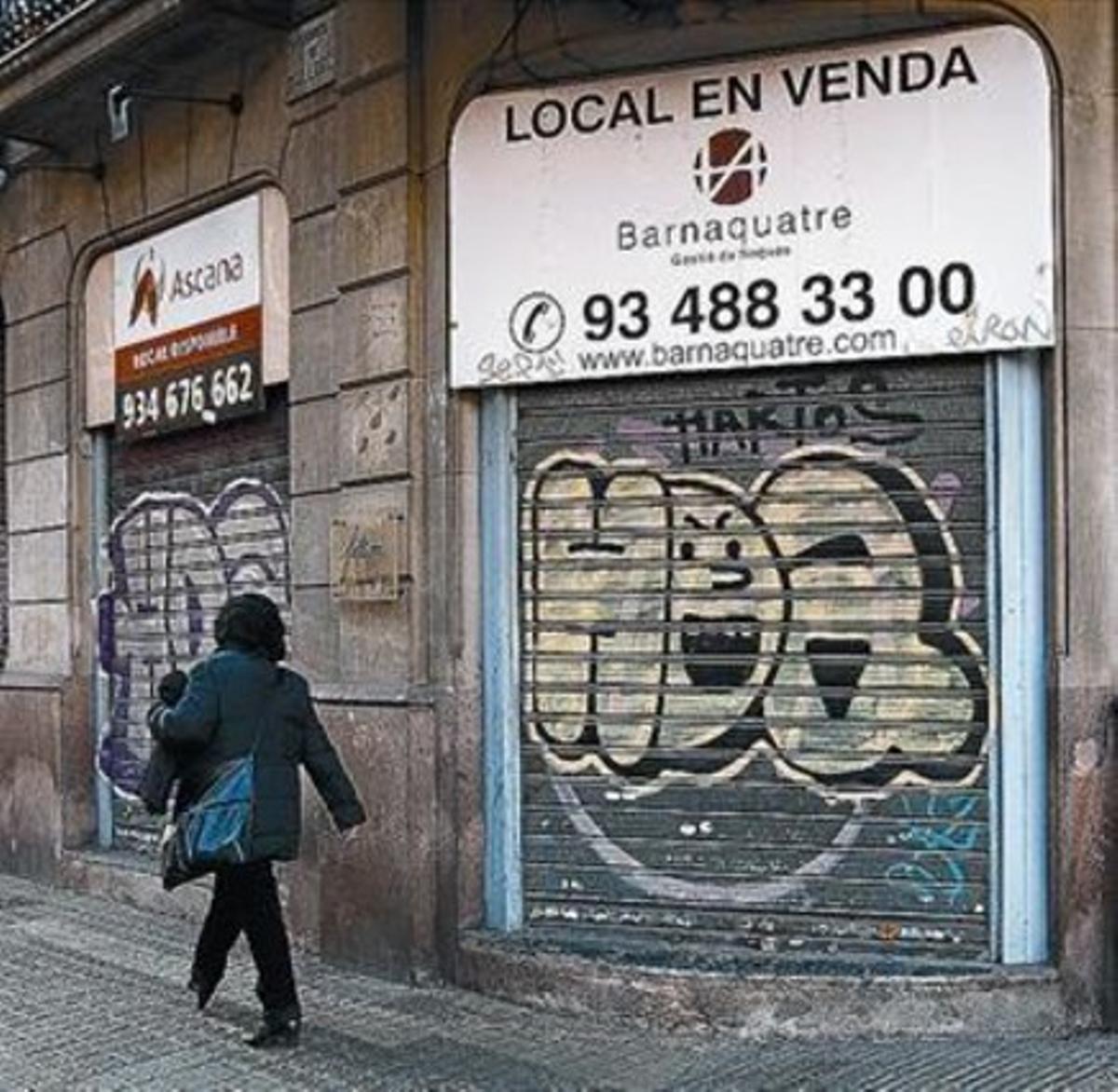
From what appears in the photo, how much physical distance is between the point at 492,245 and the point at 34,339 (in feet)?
16.0

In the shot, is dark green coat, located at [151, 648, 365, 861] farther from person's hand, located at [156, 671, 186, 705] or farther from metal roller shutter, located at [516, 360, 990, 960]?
metal roller shutter, located at [516, 360, 990, 960]

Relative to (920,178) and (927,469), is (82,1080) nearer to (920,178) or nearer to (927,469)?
(927,469)

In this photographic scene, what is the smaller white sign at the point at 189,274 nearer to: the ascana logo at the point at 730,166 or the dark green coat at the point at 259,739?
the ascana logo at the point at 730,166

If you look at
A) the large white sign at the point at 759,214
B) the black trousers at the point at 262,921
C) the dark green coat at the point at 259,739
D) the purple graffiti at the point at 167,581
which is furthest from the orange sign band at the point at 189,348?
the black trousers at the point at 262,921

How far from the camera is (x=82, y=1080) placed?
6.21 metres

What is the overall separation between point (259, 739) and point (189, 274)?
4.20 m

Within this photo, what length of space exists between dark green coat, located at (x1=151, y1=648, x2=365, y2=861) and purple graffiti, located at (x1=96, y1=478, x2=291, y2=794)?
241cm

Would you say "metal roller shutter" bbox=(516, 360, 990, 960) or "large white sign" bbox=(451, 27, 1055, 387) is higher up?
"large white sign" bbox=(451, 27, 1055, 387)

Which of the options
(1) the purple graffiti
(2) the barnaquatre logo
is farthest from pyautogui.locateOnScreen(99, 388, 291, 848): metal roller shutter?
(2) the barnaquatre logo

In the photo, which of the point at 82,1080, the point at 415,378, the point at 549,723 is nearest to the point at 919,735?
the point at 549,723

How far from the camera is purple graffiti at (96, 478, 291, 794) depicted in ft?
30.3

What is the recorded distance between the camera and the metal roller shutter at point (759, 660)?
681cm

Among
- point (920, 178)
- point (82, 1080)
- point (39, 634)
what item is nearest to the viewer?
point (82, 1080)

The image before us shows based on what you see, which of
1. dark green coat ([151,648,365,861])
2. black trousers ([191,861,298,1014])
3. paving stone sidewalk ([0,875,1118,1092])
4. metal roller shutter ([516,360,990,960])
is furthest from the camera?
metal roller shutter ([516,360,990,960])
